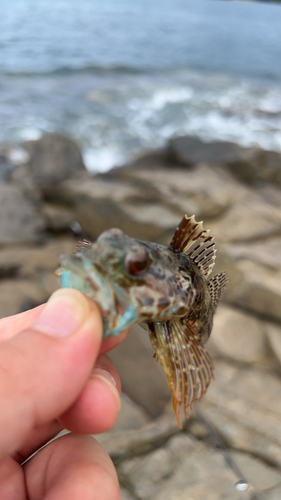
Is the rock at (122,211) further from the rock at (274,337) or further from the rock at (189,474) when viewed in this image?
the rock at (189,474)

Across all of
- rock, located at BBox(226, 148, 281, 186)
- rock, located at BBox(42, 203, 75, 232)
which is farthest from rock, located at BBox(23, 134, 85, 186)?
rock, located at BBox(226, 148, 281, 186)

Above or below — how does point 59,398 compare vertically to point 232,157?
above

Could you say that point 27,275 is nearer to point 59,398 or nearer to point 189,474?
point 189,474

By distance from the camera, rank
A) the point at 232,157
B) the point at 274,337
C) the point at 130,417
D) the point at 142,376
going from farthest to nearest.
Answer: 1. the point at 232,157
2. the point at 274,337
3. the point at 142,376
4. the point at 130,417

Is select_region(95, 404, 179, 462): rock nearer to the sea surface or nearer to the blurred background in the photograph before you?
the blurred background

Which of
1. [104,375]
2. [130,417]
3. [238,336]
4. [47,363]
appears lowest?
[238,336]

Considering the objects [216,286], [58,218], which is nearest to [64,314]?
[216,286]

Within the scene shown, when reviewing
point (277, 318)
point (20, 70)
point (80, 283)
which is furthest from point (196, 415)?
point (20, 70)
